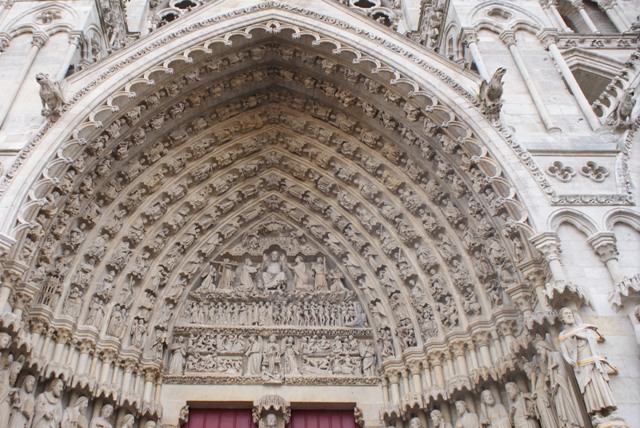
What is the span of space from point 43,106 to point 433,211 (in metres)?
5.02

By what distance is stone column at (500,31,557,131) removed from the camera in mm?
7346

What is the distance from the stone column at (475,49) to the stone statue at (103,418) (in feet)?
20.0

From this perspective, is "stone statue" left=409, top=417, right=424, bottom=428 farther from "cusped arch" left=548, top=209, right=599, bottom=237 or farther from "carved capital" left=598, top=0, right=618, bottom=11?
"carved capital" left=598, top=0, right=618, bottom=11

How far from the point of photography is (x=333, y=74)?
8.56 meters

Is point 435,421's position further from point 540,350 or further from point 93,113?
point 93,113

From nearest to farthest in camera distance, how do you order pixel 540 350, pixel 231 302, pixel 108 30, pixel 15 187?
pixel 540 350 → pixel 15 187 → pixel 231 302 → pixel 108 30

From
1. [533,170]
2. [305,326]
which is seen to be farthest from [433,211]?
[305,326]

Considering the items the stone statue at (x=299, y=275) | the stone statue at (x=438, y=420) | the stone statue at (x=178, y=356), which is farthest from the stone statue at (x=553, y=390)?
the stone statue at (x=178, y=356)

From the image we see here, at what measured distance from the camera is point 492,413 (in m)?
6.22

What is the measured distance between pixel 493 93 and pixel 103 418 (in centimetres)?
576

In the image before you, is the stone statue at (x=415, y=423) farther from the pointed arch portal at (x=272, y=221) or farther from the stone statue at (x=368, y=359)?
the stone statue at (x=368, y=359)

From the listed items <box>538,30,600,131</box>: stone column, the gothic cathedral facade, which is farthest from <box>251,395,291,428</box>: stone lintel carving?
<box>538,30,600,131</box>: stone column

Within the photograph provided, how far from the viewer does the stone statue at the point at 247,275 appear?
8484 mm

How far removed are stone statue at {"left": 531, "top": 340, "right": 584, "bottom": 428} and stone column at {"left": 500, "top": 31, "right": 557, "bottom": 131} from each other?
9.80 ft
